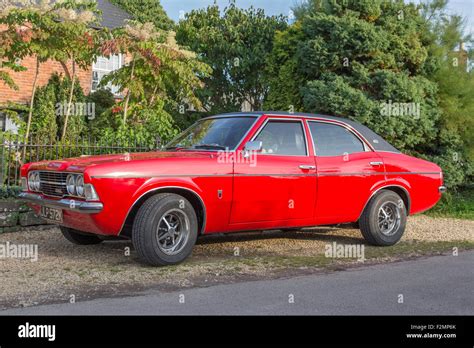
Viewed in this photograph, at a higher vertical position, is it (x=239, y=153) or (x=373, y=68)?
(x=373, y=68)

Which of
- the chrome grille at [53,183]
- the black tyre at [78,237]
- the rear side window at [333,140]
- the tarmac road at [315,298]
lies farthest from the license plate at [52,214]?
the rear side window at [333,140]

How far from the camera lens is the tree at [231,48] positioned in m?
16.3

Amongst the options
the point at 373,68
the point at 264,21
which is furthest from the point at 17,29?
the point at 264,21

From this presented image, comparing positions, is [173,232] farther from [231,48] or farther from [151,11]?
[151,11]

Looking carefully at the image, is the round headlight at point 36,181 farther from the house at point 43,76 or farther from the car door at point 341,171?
the house at point 43,76

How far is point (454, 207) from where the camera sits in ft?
40.2

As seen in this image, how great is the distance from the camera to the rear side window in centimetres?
737

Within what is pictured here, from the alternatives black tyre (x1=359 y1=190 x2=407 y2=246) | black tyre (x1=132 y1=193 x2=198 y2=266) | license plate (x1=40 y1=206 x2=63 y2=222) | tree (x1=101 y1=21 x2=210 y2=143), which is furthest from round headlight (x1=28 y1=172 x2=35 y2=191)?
tree (x1=101 y1=21 x2=210 y2=143)

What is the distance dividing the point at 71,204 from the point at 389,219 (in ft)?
14.4

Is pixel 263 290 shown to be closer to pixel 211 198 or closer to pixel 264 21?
pixel 211 198

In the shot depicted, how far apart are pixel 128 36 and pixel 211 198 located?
22.4 ft

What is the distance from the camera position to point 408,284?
5594mm

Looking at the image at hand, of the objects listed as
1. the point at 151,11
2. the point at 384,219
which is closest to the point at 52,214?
the point at 384,219
